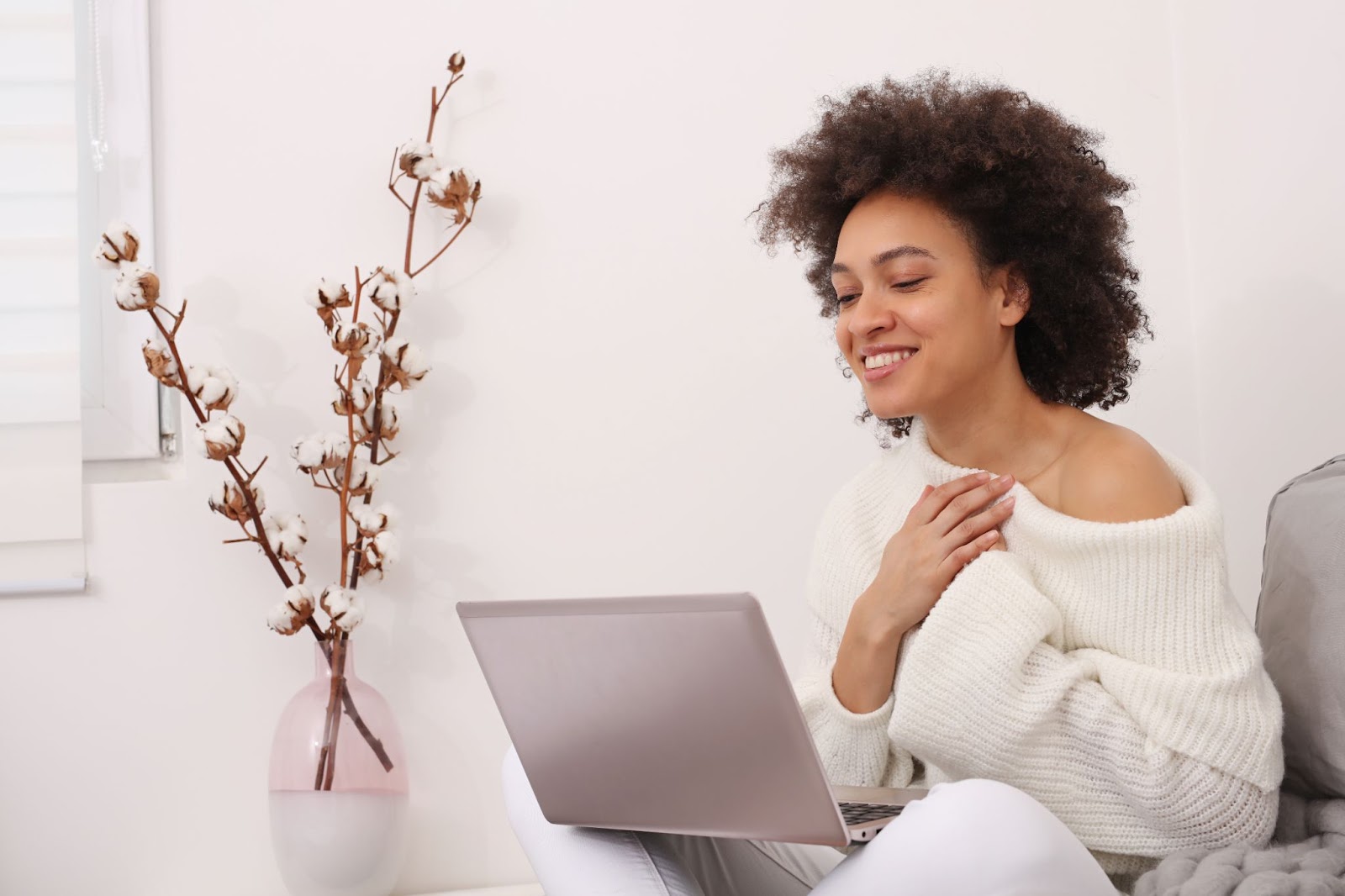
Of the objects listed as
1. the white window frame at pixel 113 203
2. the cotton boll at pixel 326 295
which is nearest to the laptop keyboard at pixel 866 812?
the cotton boll at pixel 326 295

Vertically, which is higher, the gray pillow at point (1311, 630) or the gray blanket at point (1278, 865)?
the gray pillow at point (1311, 630)

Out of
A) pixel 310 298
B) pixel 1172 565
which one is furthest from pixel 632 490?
pixel 1172 565

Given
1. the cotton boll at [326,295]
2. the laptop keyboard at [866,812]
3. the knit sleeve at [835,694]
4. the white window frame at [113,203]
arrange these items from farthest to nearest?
the white window frame at [113,203] → the cotton boll at [326,295] → the knit sleeve at [835,694] → the laptop keyboard at [866,812]

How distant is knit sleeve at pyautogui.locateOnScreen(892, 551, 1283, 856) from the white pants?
0.18 m

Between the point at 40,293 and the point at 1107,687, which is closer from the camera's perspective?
the point at 1107,687

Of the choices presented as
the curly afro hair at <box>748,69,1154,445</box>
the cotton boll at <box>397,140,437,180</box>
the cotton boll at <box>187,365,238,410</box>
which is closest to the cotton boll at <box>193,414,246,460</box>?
the cotton boll at <box>187,365,238,410</box>

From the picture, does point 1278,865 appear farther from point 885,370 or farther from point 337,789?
point 337,789

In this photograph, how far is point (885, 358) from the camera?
1436 millimetres

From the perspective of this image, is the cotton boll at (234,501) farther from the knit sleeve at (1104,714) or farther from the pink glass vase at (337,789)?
the knit sleeve at (1104,714)

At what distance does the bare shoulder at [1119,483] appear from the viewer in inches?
51.2

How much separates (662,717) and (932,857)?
23 centimetres

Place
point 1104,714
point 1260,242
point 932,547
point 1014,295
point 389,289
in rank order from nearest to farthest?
point 1104,714 → point 932,547 → point 1014,295 → point 389,289 → point 1260,242

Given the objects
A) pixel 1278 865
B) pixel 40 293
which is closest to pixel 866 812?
pixel 1278 865

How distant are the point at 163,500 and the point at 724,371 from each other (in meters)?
0.90
